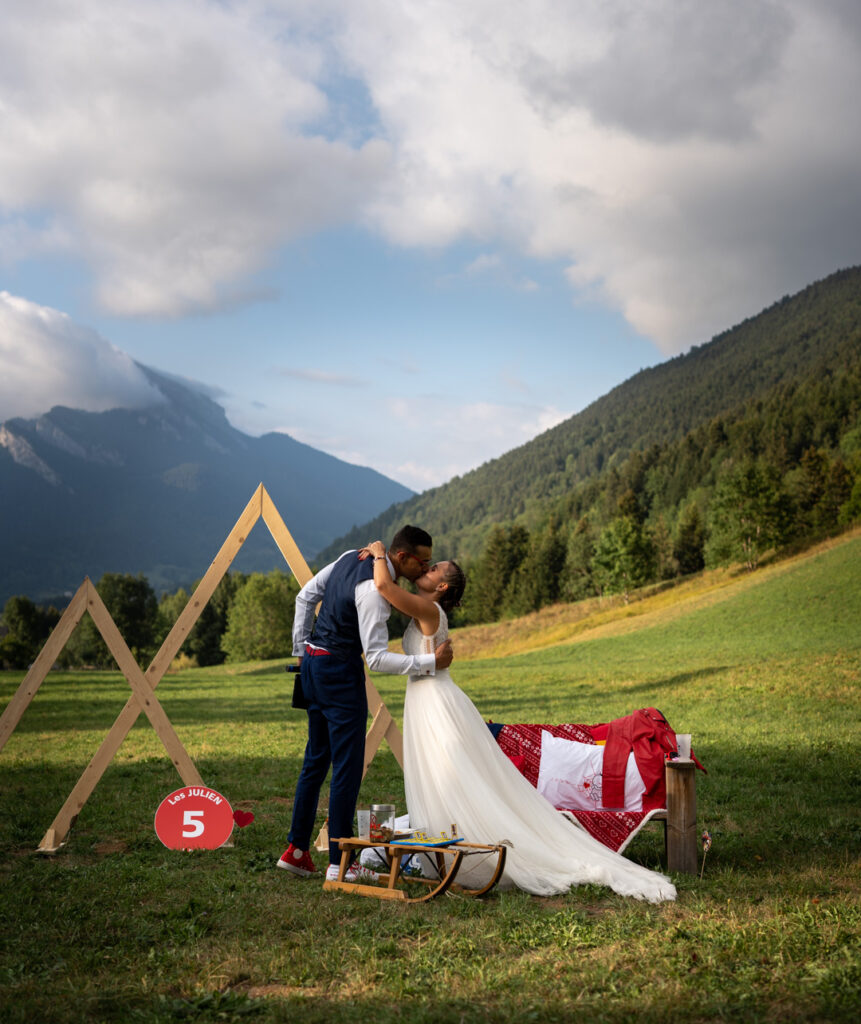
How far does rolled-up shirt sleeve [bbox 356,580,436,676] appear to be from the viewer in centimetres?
595

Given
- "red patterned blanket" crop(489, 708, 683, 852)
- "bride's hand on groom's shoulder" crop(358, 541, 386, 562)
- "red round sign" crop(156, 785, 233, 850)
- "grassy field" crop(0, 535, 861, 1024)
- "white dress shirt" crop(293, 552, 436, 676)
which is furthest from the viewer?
Answer: "red round sign" crop(156, 785, 233, 850)

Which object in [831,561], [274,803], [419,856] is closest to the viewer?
[419,856]

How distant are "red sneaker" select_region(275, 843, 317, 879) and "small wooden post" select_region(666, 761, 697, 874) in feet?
9.11

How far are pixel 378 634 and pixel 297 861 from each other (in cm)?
197

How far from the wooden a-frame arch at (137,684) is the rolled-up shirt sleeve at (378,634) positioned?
1.42 meters

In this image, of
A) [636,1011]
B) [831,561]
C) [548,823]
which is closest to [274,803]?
[548,823]

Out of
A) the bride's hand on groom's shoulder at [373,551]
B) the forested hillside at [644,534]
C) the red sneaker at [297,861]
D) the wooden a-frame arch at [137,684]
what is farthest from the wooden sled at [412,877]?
the forested hillside at [644,534]

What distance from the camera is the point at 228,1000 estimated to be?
377cm

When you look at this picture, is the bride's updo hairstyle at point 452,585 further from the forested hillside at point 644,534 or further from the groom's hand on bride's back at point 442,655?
the forested hillside at point 644,534

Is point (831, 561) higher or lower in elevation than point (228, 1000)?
higher

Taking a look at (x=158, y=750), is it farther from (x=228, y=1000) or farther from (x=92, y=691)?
(x=92, y=691)

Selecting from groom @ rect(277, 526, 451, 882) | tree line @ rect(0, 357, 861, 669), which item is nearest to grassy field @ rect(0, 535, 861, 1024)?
groom @ rect(277, 526, 451, 882)

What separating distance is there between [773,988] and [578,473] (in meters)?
187

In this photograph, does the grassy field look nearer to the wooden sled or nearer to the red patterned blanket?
the wooden sled
